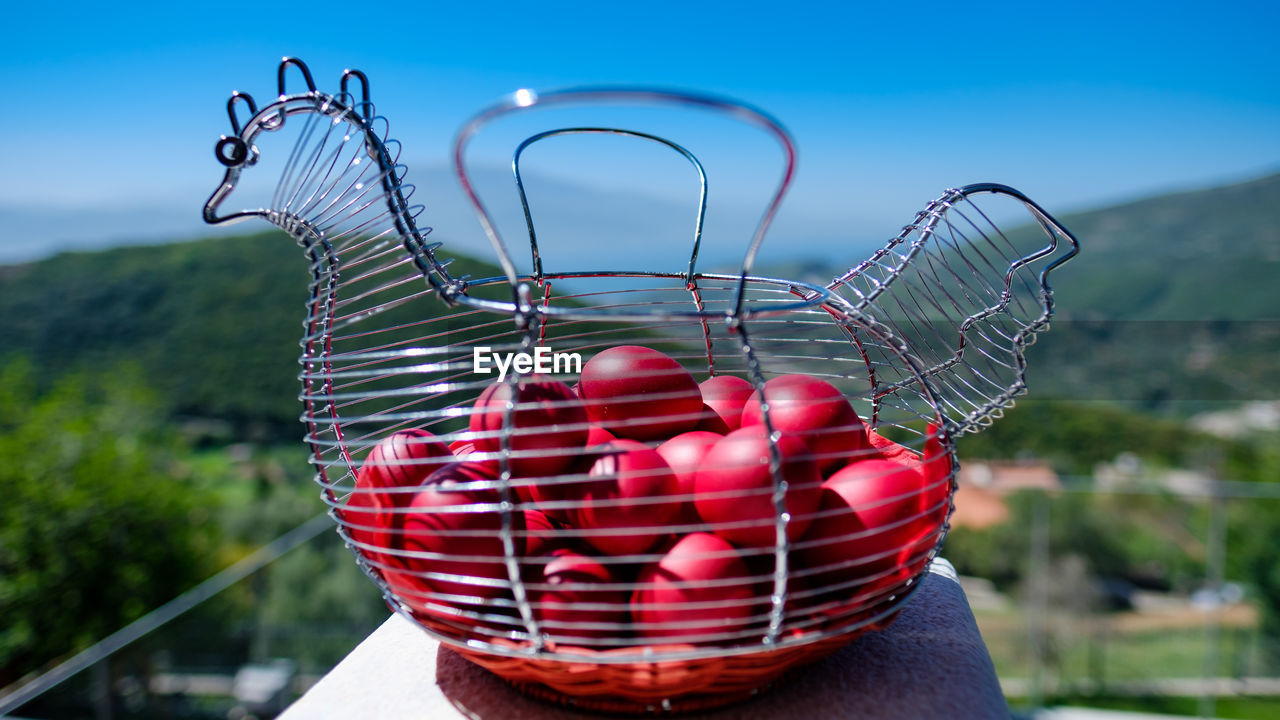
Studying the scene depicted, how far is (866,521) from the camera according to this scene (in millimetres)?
571

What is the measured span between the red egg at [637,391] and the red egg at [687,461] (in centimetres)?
5

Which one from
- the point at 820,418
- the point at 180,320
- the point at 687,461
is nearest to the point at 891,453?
the point at 820,418

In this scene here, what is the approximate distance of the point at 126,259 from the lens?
59.3 ft

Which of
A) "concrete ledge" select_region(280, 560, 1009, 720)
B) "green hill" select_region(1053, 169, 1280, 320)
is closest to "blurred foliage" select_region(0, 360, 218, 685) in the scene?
"concrete ledge" select_region(280, 560, 1009, 720)

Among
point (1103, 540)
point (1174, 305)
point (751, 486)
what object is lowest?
point (1103, 540)

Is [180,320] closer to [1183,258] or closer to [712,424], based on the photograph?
[712,424]

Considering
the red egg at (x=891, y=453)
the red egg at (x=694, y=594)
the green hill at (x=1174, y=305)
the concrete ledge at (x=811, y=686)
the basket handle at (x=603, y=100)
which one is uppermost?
the basket handle at (x=603, y=100)

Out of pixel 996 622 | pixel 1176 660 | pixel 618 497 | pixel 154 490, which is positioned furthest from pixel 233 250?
pixel 618 497

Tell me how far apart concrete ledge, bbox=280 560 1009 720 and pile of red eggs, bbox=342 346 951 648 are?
11 cm

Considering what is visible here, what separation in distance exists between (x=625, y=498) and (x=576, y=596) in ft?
0.25

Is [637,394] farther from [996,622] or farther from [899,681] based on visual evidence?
Result: [996,622]

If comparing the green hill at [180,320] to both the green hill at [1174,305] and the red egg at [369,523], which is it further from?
the red egg at [369,523]

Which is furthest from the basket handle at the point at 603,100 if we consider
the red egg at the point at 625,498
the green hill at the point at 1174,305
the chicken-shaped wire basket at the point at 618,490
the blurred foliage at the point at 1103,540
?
the blurred foliage at the point at 1103,540

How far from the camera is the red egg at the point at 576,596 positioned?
1.74 ft
